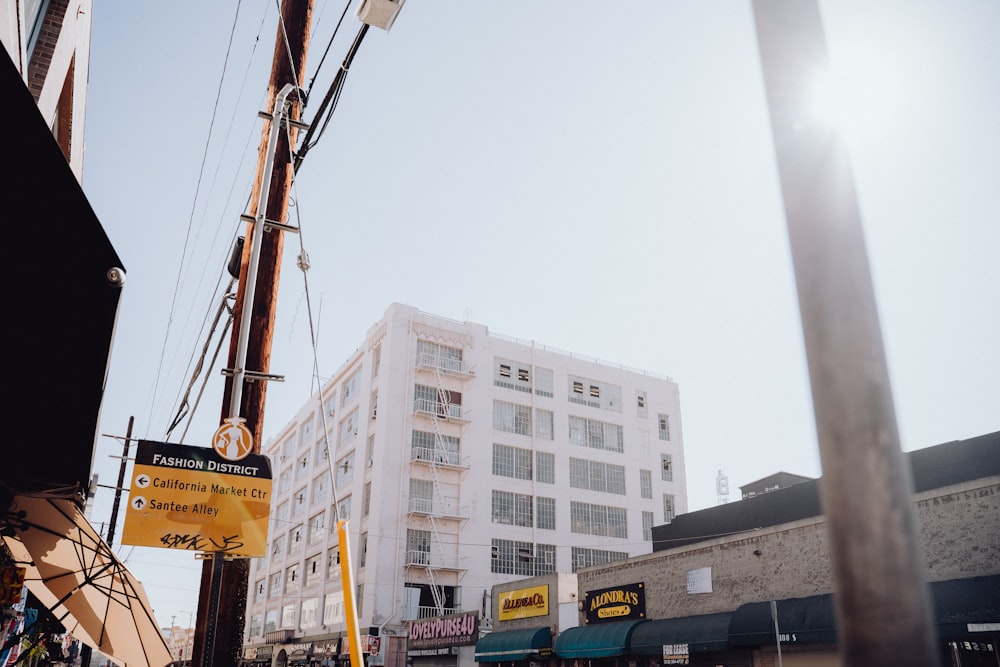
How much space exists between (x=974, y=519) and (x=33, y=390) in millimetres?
18971

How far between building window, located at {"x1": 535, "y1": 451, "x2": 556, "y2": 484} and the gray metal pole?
5093cm

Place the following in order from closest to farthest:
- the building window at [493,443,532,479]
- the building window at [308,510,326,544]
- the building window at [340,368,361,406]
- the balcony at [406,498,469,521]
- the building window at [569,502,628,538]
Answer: the balcony at [406,498,469,521]
the building window at [493,443,532,479]
the building window at [569,502,628,538]
the building window at [340,368,361,406]
the building window at [308,510,326,544]

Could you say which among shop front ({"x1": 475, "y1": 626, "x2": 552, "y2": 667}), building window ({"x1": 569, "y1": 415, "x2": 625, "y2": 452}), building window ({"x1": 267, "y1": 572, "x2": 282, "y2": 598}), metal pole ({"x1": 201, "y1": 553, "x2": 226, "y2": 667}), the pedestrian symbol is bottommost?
shop front ({"x1": 475, "y1": 626, "x2": 552, "y2": 667})

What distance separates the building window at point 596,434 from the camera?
54500mm

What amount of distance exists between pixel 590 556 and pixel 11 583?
46.1m

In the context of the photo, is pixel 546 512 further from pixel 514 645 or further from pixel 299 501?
pixel 299 501

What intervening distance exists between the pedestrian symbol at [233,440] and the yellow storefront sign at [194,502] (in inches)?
2.3

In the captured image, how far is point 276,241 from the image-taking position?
8.36 meters

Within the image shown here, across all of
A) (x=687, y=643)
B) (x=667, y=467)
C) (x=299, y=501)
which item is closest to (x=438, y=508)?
(x=667, y=467)

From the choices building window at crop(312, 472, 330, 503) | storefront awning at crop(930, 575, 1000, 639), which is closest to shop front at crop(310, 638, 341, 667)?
building window at crop(312, 472, 330, 503)

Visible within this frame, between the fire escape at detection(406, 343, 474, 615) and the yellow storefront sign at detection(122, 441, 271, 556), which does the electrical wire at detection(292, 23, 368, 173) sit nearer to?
the yellow storefront sign at detection(122, 441, 271, 556)

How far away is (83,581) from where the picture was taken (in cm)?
898

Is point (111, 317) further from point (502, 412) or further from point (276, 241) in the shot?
point (502, 412)

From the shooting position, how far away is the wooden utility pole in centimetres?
688
